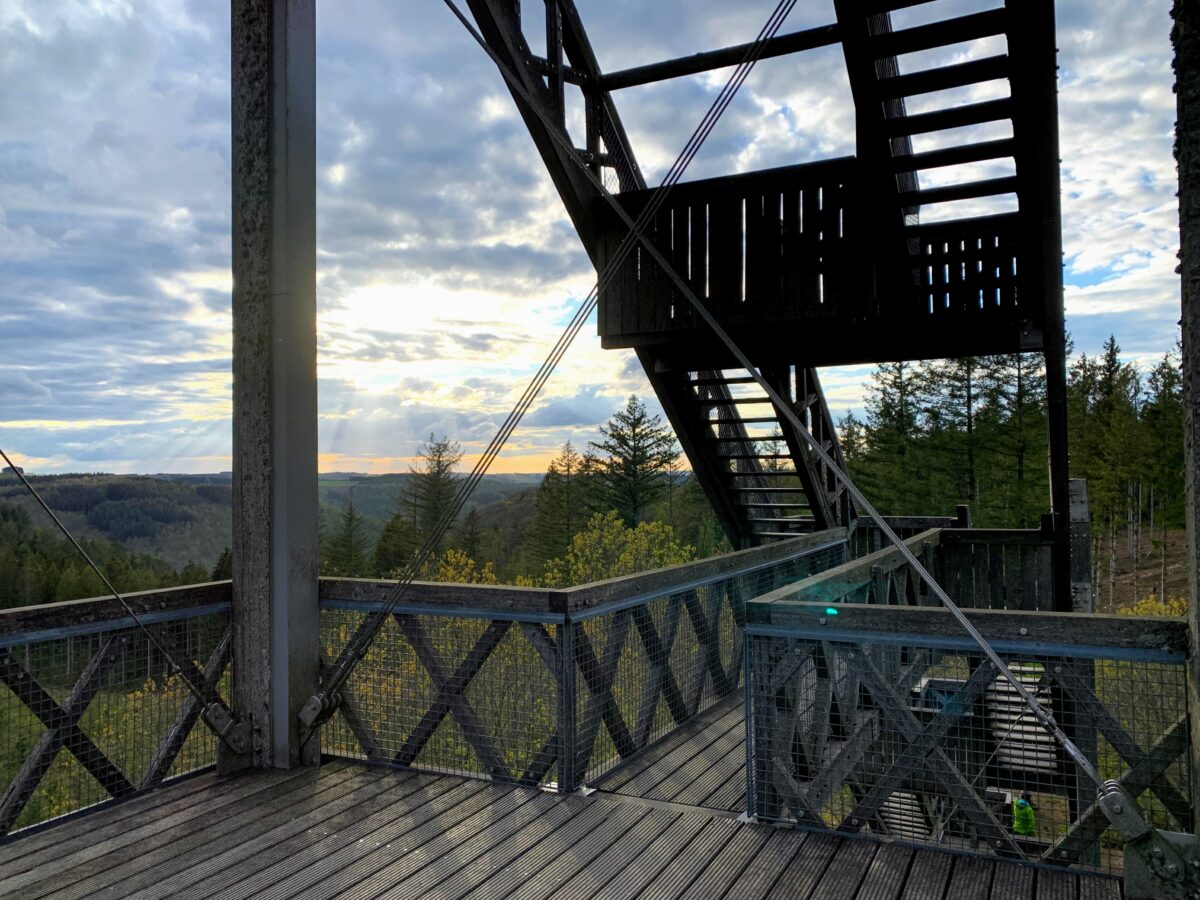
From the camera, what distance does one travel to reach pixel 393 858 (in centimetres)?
279

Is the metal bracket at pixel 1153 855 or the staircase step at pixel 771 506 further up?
the staircase step at pixel 771 506

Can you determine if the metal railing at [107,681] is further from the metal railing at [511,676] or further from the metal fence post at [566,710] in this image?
the metal fence post at [566,710]

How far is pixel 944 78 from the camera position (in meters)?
4.93

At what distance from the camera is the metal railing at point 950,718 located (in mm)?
2643

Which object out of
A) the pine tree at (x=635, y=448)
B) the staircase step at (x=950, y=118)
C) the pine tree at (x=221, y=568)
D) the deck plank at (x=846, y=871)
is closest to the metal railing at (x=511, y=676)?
the deck plank at (x=846, y=871)

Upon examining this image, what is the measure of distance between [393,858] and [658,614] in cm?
188

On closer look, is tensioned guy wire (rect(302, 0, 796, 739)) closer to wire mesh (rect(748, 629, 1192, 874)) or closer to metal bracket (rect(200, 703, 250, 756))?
metal bracket (rect(200, 703, 250, 756))

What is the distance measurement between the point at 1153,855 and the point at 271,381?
10.7 ft

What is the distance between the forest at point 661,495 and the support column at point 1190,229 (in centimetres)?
2618

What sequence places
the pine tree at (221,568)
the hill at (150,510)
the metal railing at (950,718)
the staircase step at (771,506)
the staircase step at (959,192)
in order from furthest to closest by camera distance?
the pine tree at (221,568) → the hill at (150,510) → the staircase step at (771,506) → the staircase step at (959,192) → the metal railing at (950,718)

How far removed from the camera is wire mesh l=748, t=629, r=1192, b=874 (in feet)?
8.68

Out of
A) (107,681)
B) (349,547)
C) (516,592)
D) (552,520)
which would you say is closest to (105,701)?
(107,681)

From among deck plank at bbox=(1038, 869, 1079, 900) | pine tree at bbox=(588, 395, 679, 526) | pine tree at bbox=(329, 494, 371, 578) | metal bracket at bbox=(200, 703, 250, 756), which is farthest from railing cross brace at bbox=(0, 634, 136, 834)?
pine tree at bbox=(329, 494, 371, 578)

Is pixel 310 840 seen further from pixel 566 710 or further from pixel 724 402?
pixel 724 402
